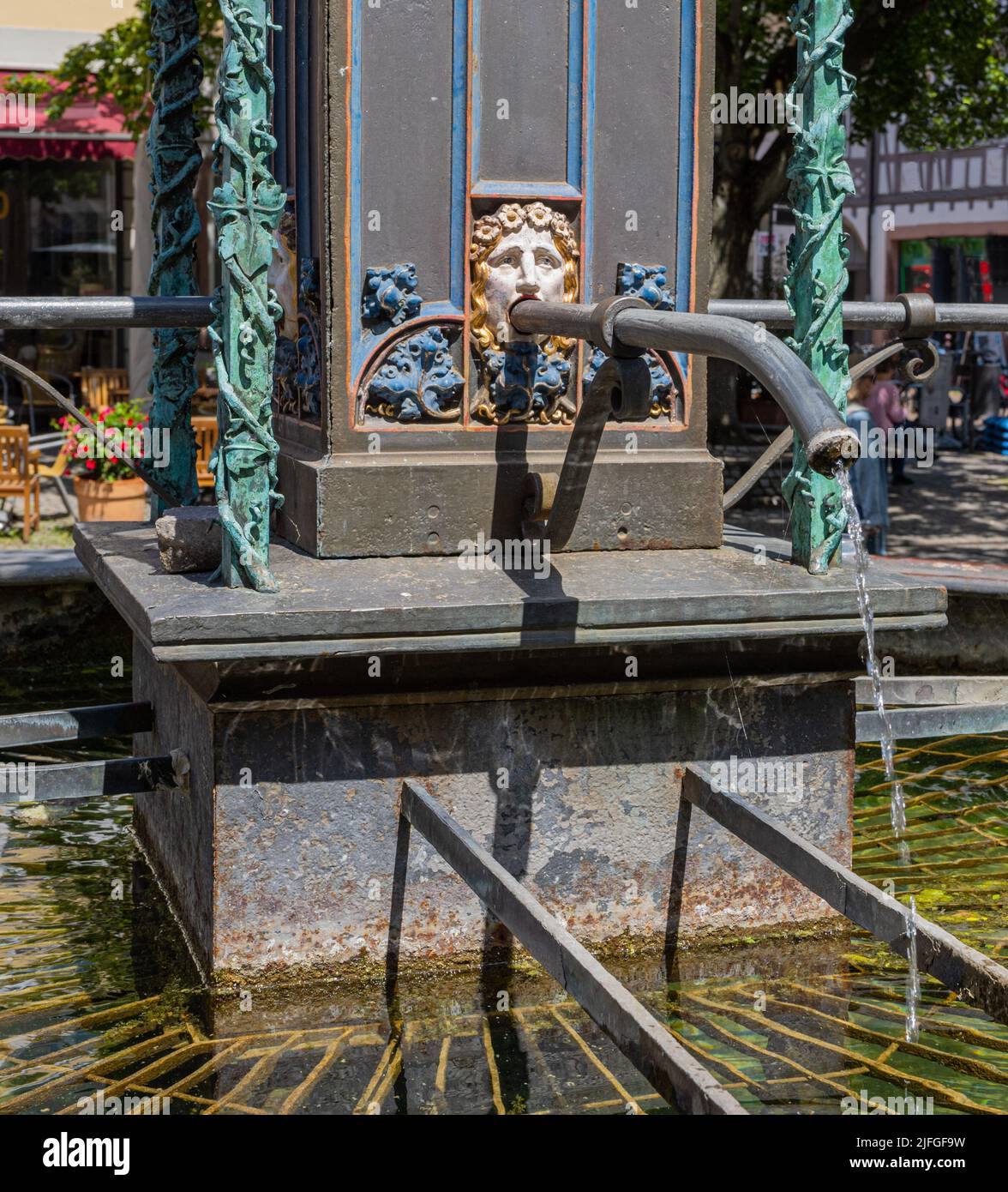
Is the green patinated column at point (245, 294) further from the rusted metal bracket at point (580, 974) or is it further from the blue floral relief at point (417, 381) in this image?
the rusted metal bracket at point (580, 974)

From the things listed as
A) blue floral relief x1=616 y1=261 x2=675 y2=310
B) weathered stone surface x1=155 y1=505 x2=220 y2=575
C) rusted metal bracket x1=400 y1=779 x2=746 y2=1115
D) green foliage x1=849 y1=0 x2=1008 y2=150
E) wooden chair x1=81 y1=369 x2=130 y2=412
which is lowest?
rusted metal bracket x1=400 y1=779 x2=746 y2=1115

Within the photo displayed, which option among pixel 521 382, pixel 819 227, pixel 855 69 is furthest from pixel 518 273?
pixel 855 69

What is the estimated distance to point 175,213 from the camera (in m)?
5.29

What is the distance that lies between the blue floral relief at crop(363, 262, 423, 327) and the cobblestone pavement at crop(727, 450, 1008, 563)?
8594 millimetres

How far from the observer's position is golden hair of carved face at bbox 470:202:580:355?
14.5 ft

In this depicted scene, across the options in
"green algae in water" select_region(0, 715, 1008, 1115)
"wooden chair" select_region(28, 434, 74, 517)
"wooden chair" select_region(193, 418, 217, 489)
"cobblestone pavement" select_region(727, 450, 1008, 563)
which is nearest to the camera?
"green algae in water" select_region(0, 715, 1008, 1115)

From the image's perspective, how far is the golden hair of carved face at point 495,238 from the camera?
443cm

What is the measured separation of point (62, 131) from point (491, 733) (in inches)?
708

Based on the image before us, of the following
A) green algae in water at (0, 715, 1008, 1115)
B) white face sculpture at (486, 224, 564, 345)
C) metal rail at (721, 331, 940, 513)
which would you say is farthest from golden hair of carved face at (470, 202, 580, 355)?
green algae in water at (0, 715, 1008, 1115)

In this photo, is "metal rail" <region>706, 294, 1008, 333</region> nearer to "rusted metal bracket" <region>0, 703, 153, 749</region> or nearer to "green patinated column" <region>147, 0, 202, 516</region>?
"green patinated column" <region>147, 0, 202, 516</region>

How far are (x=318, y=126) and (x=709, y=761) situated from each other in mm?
1847

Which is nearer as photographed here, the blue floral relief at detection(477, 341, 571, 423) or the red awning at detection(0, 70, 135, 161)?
the blue floral relief at detection(477, 341, 571, 423)

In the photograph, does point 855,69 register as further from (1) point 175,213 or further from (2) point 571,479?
(2) point 571,479

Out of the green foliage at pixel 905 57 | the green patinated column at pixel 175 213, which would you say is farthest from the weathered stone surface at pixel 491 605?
the green foliage at pixel 905 57
